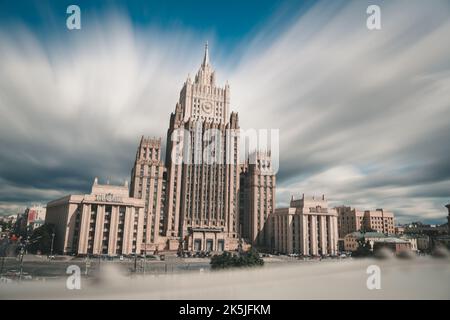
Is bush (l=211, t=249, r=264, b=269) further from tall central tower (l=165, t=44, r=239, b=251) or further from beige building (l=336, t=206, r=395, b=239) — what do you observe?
beige building (l=336, t=206, r=395, b=239)

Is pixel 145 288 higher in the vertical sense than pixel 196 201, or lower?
lower

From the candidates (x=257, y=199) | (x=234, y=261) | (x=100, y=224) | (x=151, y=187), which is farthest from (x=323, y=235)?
(x=100, y=224)

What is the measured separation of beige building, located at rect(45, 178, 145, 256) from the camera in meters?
78.4

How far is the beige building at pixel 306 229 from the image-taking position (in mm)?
97269

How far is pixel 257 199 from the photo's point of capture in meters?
108

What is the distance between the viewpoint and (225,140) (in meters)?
107

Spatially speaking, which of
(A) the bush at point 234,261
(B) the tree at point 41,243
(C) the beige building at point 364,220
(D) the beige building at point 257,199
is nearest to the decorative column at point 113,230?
(B) the tree at point 41,243

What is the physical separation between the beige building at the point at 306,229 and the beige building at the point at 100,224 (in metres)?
45.4

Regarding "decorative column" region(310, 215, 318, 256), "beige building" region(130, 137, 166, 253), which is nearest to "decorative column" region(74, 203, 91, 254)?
"beige building" region(130, 137, 166, 253)

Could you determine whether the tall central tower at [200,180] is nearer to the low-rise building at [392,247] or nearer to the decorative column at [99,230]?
the decorative column at [99,230]

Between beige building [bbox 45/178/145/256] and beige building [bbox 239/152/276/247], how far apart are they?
3892 centimetres
